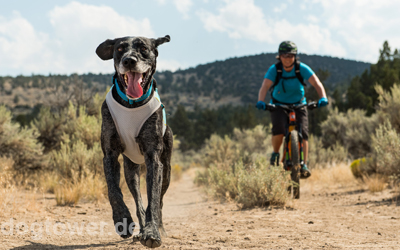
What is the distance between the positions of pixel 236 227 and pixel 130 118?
83.6 inches

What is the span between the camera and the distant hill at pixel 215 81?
59906 millimetres

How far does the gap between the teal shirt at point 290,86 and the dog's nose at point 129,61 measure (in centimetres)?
372

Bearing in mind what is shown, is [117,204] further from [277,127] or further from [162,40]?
[277,127]

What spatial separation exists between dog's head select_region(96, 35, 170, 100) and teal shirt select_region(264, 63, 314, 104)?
3275 mm

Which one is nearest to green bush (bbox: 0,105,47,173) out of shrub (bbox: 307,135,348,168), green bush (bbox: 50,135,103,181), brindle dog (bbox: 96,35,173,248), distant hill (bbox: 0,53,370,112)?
green bush (bbox: 50,135,103,181)

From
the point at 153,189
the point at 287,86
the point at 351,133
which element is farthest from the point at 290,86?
the point at 351,133

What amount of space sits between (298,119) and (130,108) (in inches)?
150

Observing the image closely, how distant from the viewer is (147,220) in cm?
293

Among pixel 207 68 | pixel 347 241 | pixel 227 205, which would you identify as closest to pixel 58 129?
pixel 227 205

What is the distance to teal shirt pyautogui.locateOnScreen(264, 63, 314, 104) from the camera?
621 centimetres

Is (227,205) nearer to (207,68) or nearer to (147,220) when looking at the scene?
(147,220)

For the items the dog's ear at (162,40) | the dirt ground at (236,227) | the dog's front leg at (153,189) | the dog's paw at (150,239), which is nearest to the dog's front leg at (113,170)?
the dog's front leg at (153,189)

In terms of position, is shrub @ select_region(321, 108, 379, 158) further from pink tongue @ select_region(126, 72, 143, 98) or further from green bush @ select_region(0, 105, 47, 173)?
pink tongue @ select_region(126, 72, 143, 98)

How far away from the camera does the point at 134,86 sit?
3.03 metres
